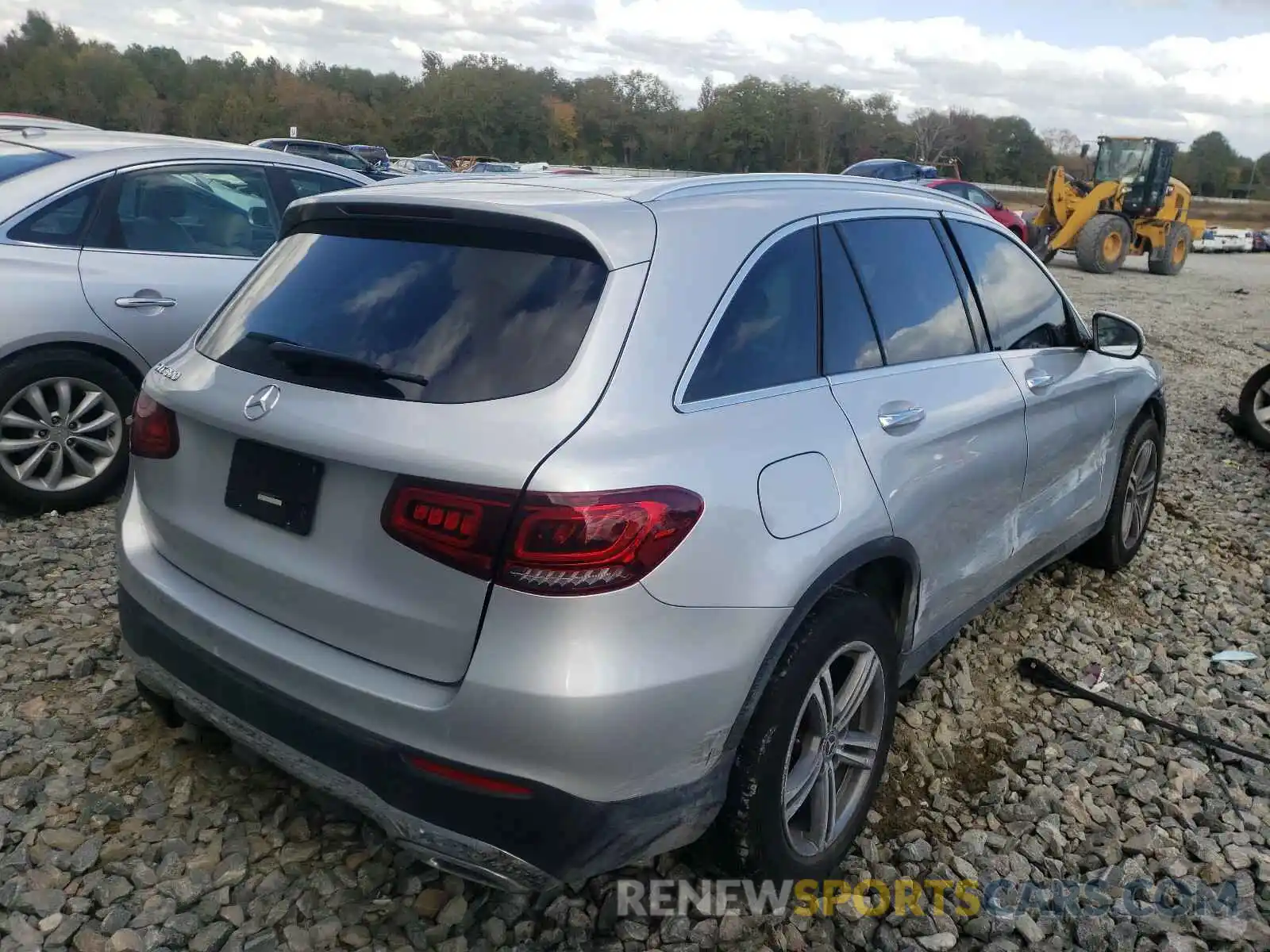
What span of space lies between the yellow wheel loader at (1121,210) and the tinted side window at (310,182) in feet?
65.0

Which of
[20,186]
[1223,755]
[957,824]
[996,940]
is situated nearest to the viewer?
[996,940]

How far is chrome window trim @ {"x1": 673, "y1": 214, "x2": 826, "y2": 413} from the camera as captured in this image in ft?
6.98

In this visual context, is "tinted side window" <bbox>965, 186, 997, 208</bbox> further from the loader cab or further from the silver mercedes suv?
the silver mercedes suv

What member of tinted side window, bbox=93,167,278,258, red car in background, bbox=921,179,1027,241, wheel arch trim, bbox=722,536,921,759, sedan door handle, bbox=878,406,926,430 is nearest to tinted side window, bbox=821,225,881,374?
sedan door handle, bbox=878,406,926,430

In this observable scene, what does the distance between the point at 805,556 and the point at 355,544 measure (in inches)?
37.7

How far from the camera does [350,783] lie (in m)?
2.07

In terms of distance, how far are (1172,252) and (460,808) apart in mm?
25305

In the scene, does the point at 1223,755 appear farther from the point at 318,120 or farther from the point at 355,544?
the point at 318,120

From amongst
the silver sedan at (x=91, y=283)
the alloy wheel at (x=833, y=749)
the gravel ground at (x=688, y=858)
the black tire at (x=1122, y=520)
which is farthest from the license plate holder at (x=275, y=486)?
the black tire at (x=1122, y=520)

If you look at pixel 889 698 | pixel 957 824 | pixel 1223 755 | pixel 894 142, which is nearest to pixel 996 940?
pixel 957 824

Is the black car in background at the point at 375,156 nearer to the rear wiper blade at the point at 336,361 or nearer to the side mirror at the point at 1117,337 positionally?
the side mirror at the point at 1117,337

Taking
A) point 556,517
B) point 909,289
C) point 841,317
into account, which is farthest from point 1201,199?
point 556,517

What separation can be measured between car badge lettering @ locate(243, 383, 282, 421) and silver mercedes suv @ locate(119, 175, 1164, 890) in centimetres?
1

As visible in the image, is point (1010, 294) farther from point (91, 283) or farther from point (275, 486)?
point (91, 283)
